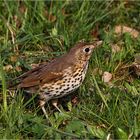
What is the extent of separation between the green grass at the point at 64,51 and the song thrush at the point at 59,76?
6.2 inches

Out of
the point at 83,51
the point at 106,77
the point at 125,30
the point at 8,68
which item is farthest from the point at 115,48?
the point at 8,68

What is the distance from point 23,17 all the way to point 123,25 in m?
1.31

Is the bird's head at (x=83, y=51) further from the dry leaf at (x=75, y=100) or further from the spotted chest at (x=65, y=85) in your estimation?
the dry leaf at (x=75, y=100)

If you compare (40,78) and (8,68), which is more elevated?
(40,78)

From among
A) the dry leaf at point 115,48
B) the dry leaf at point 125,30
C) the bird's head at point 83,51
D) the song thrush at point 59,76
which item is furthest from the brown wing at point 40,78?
the dry leaf at point 125,30

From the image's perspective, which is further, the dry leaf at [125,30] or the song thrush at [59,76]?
the dry leaf at [125,30]

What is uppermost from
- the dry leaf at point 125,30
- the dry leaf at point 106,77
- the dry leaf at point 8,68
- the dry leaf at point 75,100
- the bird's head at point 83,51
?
the bird's head at point 83,51

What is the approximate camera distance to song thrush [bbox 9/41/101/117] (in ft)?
18.7

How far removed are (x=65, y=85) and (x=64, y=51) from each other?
115 centimetres

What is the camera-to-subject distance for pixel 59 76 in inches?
225

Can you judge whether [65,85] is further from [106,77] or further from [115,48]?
[115,48]

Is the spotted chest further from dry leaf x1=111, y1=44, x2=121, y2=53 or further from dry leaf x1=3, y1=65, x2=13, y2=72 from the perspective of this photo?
dry leaf x1=111, y1=44, x2=121, y2=53

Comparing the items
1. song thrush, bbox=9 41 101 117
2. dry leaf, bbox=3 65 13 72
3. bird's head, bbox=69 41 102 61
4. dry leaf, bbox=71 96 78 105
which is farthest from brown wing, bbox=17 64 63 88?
dry leaf, bbox=3 65 13 72

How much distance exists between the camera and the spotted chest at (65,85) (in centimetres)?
567
